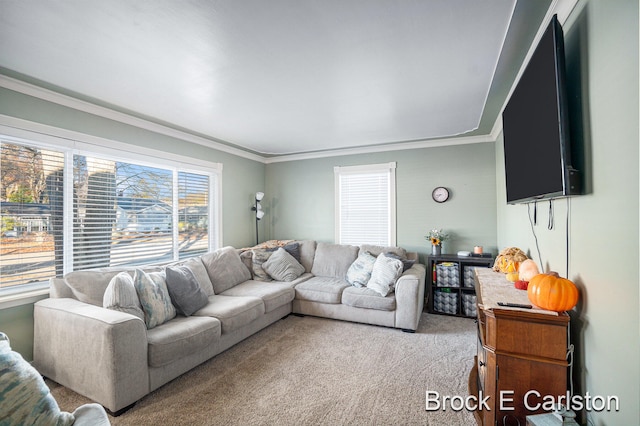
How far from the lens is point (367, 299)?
3.49 meters

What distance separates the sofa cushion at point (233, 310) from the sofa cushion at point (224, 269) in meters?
0.27

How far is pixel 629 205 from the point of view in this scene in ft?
3.44

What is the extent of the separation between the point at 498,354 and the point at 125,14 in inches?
107

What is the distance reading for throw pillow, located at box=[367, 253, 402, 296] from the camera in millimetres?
3520

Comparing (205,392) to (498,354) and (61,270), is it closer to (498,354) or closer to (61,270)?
(61,270)

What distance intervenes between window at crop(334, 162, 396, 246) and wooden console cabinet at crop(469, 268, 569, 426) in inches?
125

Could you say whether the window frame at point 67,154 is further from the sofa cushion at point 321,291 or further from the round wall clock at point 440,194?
the round wall clock at point 440,194

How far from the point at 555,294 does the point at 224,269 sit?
134 inches

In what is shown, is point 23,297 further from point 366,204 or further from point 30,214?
point 366,204

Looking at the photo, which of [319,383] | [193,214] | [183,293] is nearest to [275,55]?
[183,293]

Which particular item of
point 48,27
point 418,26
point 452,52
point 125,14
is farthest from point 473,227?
point 48,27

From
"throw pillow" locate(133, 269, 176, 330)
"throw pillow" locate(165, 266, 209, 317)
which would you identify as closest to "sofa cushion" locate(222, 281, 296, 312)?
"throw pillow" locate(165, 266, 209, 317)

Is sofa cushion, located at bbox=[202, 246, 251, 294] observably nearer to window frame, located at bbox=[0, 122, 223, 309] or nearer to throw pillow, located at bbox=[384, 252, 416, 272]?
window frame, located at bbox=[0, 122, 223, 309]

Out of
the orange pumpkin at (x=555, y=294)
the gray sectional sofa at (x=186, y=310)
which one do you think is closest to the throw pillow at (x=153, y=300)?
the gray sectional sofa at (x=186, y=310)
